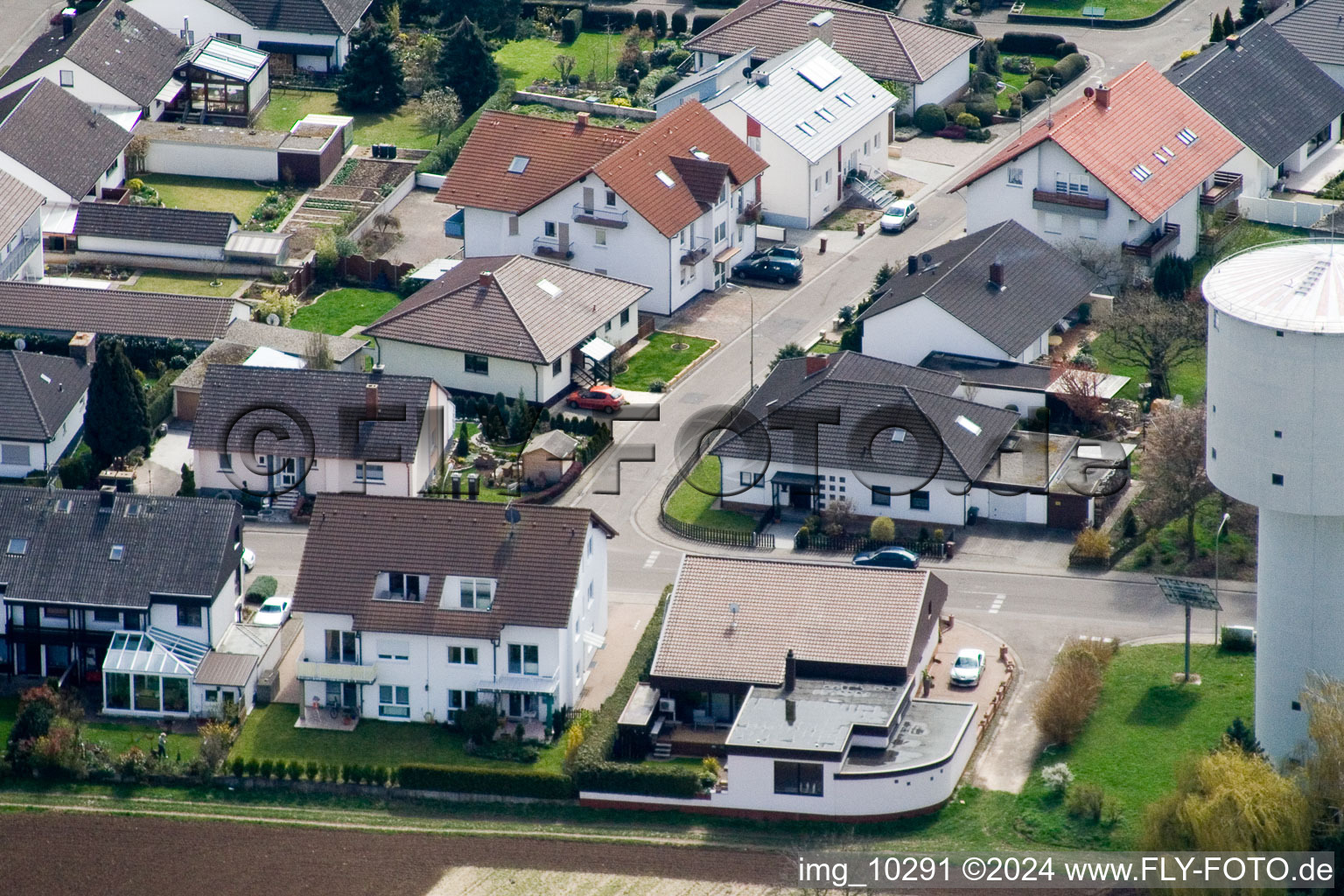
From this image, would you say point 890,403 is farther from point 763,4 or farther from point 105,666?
point 763,4

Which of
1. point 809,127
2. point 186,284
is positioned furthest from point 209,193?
point 809,127

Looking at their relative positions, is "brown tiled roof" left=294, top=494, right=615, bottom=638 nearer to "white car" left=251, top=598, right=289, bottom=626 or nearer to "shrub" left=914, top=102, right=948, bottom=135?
"white car" left=251, top=598, right=289, bottom=626

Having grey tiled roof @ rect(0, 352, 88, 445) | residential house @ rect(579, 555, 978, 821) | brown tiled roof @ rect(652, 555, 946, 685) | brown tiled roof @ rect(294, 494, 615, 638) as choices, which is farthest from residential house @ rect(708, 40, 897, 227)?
brown tiled roof @ rect(294, 494, 615, 638)

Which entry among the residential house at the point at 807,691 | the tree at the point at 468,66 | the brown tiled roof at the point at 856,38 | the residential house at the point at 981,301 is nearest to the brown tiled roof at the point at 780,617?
the residential house at the point at 807,691

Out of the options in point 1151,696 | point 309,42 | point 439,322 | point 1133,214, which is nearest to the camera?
point 1151,696

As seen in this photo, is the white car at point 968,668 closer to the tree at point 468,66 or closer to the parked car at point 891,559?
the parked car at point 891,559

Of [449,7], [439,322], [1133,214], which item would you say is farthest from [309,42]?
[1133,214]
